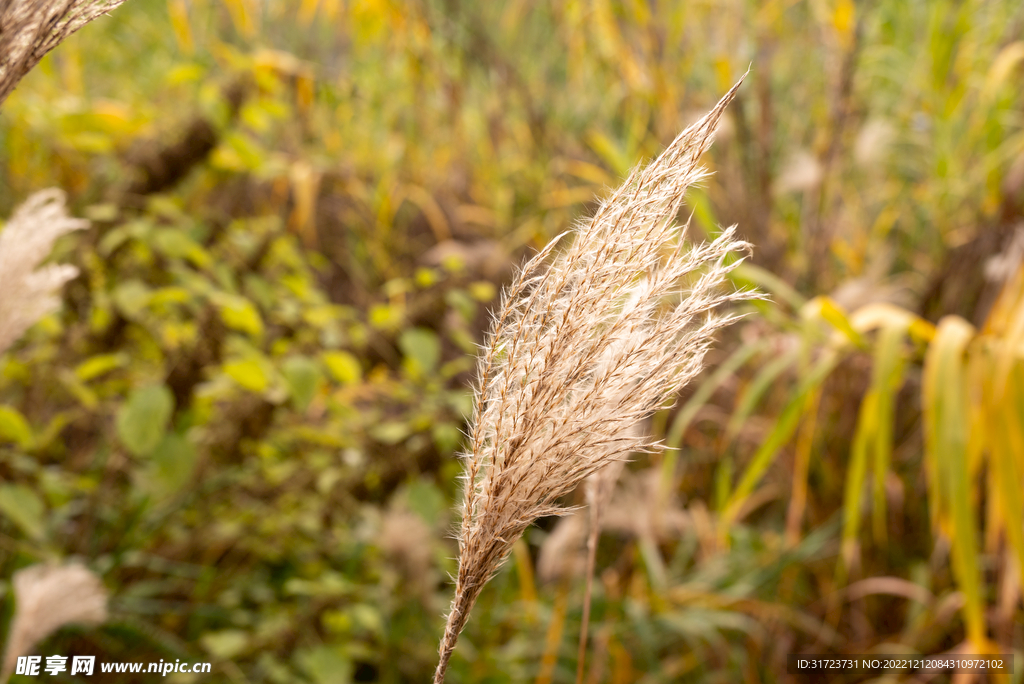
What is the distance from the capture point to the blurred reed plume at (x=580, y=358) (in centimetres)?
42

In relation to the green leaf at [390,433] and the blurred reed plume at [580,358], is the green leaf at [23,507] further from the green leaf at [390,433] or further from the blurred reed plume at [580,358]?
the blurred reed plume at [580,358]

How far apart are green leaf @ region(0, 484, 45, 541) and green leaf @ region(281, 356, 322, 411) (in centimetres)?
40

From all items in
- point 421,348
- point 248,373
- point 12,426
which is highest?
point 421,348

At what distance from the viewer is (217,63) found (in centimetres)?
228

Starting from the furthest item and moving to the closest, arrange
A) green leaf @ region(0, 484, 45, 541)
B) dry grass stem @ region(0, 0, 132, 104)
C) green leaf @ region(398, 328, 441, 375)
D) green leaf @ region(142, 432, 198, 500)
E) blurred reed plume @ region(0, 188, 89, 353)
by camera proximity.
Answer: green leaf @ region(398, 328, 441, 375) < green leaf @ region(142, 432, 198, 500) < green leaf @ region(0, 484, 45, 541) < blurred reed plume @ region(0, 188, 89, 353) < dry grass stem @ region(0, 0, 132, 104)

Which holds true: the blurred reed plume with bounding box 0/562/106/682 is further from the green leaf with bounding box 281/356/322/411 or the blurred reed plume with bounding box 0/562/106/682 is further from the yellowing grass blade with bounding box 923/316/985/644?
the yellowing grass blade with bounding box 923/316/985/644

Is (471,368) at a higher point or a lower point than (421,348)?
higher

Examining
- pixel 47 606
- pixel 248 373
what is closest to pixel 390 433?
pixel 248 373

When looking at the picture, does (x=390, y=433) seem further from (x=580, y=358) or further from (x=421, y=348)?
(x=580, y=358)

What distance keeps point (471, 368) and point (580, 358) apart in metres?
1.33

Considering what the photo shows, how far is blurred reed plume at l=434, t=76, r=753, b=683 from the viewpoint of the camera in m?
0.42

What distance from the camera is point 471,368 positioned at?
1.75m

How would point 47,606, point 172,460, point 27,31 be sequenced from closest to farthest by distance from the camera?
point 27,31 < point 47,606 < point 172,460

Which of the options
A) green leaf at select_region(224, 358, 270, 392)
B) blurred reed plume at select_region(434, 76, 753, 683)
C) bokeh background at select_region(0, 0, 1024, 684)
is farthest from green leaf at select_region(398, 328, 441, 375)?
blurred reed plume at select_region(434, 76, 753, 683)
